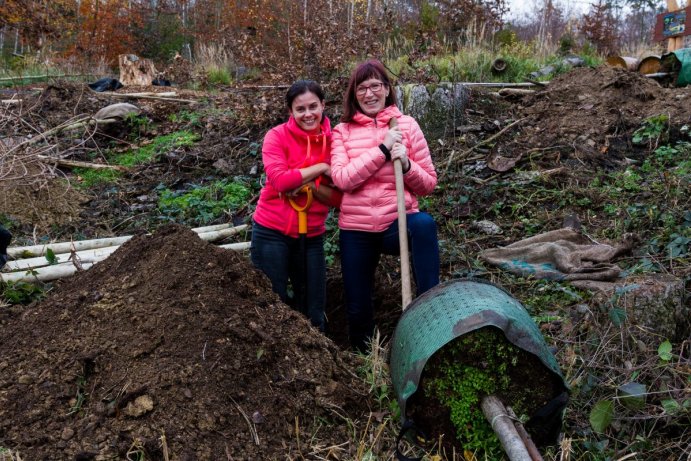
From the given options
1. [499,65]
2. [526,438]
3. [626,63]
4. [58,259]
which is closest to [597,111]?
[499,65]

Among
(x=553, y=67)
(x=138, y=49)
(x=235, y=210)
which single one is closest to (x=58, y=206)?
(x=235, y=210)

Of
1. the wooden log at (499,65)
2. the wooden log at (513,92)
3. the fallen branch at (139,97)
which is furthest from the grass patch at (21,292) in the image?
the wooden log at (499,65)

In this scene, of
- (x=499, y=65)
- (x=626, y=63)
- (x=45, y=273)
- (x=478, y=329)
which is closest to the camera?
(x=478, y=329)

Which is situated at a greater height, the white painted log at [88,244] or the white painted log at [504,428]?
the white painted log at [88,244]

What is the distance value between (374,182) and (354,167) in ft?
0.55

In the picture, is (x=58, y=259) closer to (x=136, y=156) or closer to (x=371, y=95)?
(x=371, y=95)

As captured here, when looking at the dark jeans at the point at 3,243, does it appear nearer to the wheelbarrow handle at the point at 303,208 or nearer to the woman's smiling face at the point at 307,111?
the wheelbarrow handle at the point at 303,208

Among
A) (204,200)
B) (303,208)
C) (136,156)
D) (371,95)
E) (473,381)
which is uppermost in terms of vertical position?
(371,95)

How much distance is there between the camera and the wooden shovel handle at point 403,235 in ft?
9.71

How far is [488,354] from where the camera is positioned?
230 cm

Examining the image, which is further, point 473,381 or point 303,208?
point 303,208

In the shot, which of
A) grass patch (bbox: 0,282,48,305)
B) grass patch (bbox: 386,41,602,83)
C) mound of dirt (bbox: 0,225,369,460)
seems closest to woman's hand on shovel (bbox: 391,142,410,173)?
mound of dirt (bbox: 0,225,369,460)

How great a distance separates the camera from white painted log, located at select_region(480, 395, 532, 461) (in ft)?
6.58

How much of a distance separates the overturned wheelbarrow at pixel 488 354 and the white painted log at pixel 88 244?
98.3 inches
